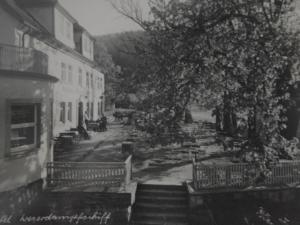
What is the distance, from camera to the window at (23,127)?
9.28 meters

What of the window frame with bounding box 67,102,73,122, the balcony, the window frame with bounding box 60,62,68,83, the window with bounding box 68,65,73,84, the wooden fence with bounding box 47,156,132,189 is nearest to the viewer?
the balcony

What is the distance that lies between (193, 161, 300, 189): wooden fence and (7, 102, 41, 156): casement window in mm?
6254

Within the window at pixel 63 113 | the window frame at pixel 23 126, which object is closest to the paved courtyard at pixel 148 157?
the window at pixel 63 113

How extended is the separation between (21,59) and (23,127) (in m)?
2.46

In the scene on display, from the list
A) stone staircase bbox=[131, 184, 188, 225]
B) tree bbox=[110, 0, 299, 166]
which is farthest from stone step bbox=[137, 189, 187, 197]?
tree bbox=[110, 0, 299, 166]

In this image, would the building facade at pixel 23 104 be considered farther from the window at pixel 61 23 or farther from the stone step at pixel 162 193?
the window at pixel 61 23

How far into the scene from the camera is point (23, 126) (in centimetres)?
959

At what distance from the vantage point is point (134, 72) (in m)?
12.3

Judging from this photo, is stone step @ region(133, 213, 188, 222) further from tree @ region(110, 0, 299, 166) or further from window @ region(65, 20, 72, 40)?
window @ region(65, 20, 72, 40)

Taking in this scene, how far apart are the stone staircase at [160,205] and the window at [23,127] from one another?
4559 millimetres

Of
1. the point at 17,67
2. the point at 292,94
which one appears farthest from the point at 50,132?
the point at 292,94

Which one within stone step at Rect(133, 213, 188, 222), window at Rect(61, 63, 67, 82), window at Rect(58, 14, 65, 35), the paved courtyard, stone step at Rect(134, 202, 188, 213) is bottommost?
stone step at Rect(133, 213, 188, 222)

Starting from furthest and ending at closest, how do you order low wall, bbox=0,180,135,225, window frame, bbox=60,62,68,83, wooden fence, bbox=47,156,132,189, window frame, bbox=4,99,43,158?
1. window frame, bbox=60,62,68,83
2. wooden fence, bbox=47,156,132,189
3. low wall, bbox=0,180,135,225
4. window frame, bbox=4,99,43,158

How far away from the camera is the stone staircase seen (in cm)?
957
